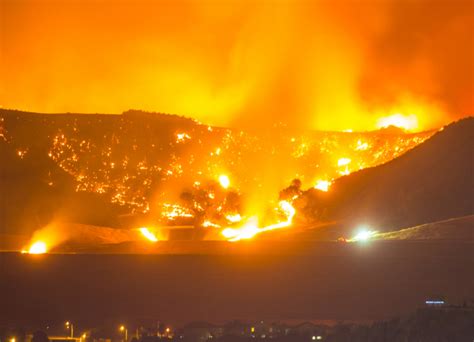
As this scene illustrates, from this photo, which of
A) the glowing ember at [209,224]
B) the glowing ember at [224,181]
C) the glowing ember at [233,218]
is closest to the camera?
the glowing ember at [209,224]

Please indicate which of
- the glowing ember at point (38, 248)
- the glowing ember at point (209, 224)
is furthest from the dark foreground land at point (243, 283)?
the glowing ember at point (209, 224)

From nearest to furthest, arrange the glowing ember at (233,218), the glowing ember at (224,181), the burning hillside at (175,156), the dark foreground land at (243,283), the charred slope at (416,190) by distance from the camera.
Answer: the dark foreground land at (243,283)
the charred slope at (416,190)
the glowing ember at (233,218)
the burning hillside at (175,156)
the glowing ember at (224,181)

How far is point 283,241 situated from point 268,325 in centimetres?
3090

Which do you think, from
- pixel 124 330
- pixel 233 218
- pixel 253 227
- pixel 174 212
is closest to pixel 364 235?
pixel 253 227

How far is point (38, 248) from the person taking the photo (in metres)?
121

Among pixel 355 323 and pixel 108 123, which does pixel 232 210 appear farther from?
pixel 355 323

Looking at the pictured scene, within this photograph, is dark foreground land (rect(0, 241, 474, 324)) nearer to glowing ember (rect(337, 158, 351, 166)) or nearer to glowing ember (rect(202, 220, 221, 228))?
glowing ember (rect(202, 220, 221, 228))

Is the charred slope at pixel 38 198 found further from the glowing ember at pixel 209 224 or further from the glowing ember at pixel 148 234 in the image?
the glowing ember at pixel 209 224

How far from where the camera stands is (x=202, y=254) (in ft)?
347

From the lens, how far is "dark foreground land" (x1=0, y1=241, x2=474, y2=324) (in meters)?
88.7

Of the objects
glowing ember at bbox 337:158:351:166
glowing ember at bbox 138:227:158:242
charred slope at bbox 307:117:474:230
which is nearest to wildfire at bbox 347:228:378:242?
charred slope at bbox 307:117:474:230

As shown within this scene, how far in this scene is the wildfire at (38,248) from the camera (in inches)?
4597

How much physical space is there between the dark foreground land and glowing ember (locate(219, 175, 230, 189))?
55.0 metres

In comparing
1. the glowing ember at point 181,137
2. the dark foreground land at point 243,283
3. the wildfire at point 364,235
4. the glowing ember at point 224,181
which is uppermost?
the glowing ember at point 181,137
